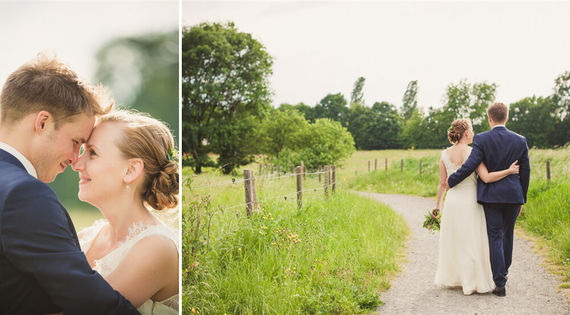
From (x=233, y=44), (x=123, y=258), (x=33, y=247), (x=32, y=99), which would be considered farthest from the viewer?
(x=233, y=44)

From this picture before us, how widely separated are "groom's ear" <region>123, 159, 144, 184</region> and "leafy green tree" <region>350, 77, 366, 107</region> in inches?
61.8

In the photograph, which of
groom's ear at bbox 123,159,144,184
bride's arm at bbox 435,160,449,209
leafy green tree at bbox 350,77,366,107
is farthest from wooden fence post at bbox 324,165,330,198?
groom's ear at bbox 123,159,144,184

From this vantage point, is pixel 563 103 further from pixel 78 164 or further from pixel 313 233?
pixel 78 164

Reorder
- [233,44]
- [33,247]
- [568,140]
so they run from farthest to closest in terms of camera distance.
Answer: [233,44] → [568,140] → [33,247]

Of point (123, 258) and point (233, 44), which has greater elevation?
point (233, 44)

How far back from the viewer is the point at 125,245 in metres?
1.86

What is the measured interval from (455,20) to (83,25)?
7.56 feet

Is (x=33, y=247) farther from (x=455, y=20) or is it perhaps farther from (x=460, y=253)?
(x=455, y=20)

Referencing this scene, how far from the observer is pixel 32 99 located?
1.55 m

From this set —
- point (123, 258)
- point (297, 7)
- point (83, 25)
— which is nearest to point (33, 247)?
point (123, 258)

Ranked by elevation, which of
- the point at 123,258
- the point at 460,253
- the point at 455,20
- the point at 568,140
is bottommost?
the point at 460,253

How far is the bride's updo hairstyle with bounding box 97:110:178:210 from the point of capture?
1824 mm

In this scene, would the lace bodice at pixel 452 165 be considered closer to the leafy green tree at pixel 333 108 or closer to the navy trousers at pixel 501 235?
the navy trousers at pixel 501 235

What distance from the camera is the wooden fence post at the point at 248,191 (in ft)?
9.66
